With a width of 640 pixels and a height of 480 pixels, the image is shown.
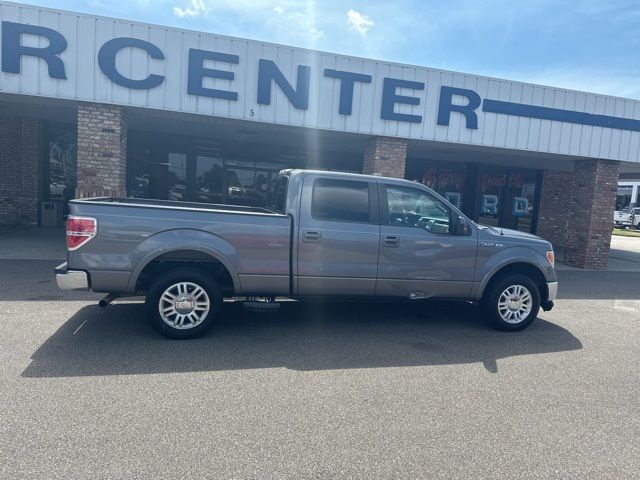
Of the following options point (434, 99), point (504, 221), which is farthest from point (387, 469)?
point (504, 221)

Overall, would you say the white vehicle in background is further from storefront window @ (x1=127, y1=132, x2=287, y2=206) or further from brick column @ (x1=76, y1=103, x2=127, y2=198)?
brick column @ (x1=76, y1=103, x2=127, y2=198)

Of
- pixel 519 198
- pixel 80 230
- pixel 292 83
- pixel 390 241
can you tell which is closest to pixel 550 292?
pixel 390 241

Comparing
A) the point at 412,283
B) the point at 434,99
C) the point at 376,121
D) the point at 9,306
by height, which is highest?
the point at 434,99

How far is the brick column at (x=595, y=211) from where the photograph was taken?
1281cm

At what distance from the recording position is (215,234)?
510 cm

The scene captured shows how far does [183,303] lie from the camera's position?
5.07 meters

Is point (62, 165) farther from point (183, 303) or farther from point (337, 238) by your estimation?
point (337, 238)

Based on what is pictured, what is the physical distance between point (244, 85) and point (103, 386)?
Result: 7.31 metres

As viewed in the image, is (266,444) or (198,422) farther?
(198,422)

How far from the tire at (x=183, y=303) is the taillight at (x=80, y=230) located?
2.74 feet

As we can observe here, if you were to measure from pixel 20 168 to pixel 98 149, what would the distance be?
6.74 meters

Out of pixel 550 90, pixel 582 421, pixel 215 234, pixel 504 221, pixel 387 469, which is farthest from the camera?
pixel 504 221

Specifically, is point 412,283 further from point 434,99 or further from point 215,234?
point 434,99

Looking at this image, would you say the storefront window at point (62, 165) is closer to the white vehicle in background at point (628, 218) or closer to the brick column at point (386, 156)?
the brick column at point (386, 156)
